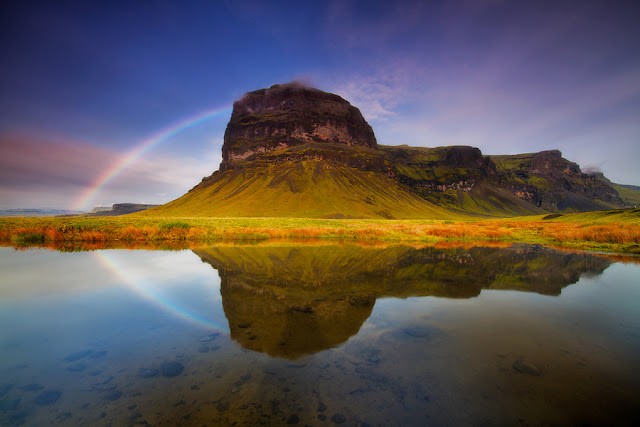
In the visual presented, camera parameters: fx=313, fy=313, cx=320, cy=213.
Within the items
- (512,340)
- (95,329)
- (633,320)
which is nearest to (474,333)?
(512,340)

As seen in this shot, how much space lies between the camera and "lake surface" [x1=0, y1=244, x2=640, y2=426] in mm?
6285

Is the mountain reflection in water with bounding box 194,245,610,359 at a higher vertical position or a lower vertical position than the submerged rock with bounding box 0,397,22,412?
lower

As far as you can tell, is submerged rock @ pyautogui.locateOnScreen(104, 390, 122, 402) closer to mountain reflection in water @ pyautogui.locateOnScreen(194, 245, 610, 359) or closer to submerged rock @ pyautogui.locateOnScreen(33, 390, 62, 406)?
submerged rock @ pyautogui.locateOnScreen(33, 390, 62, 406)

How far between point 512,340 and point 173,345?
1082cm

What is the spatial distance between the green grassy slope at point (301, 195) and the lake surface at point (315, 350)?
112 meters

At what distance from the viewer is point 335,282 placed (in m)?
18.7

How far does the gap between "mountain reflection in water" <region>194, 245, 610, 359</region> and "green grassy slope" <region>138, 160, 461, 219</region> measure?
99582mm

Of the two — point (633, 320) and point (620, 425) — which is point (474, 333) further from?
point (633, 320)

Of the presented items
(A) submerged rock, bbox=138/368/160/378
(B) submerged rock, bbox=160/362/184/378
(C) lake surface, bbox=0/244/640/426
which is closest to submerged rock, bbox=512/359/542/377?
(C) lake surface, bbox=0/244/640/426

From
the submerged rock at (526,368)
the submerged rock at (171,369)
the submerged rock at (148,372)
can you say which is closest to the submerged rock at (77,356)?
the submerged rock at (148,372)

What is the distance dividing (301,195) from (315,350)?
14135 cm

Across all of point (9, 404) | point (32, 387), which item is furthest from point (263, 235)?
point (9, 404)

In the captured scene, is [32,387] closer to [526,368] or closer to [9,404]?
[9,404]

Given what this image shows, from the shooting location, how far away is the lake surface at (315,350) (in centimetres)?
629
